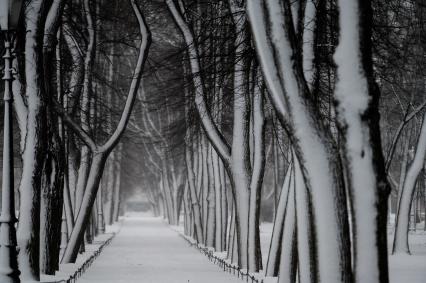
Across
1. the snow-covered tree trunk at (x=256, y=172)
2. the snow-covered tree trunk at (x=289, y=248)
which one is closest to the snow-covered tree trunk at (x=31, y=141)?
the snow-covered tree trunk at (x=289, y=248)

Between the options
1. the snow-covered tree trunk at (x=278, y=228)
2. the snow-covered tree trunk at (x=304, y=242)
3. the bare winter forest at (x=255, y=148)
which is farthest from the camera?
the snow-covered tree trunk at (x=278, y=228)

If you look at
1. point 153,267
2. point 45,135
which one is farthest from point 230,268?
point 45,135

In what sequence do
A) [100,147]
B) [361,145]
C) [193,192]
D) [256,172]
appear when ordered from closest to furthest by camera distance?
[361,145] < [256,172] < [100,147] < [193,192]

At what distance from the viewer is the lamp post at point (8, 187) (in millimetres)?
9883

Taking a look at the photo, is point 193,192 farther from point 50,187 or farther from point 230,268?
point 50,187

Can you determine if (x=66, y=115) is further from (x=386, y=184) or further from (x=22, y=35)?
(x=386, y=184)

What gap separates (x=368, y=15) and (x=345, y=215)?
2035 mm

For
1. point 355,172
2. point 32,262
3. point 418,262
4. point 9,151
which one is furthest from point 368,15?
point 418,262

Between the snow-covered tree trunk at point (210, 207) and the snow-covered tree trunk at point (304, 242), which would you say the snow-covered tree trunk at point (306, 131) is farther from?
the snow-covered tree trunk at point (210, 207)

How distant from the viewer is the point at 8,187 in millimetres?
9922

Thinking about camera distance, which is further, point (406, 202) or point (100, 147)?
point (406, 202)

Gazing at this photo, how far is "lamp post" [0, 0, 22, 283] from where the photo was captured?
9883 mm

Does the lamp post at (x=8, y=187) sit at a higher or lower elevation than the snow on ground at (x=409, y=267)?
higher

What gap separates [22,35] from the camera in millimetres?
13836
